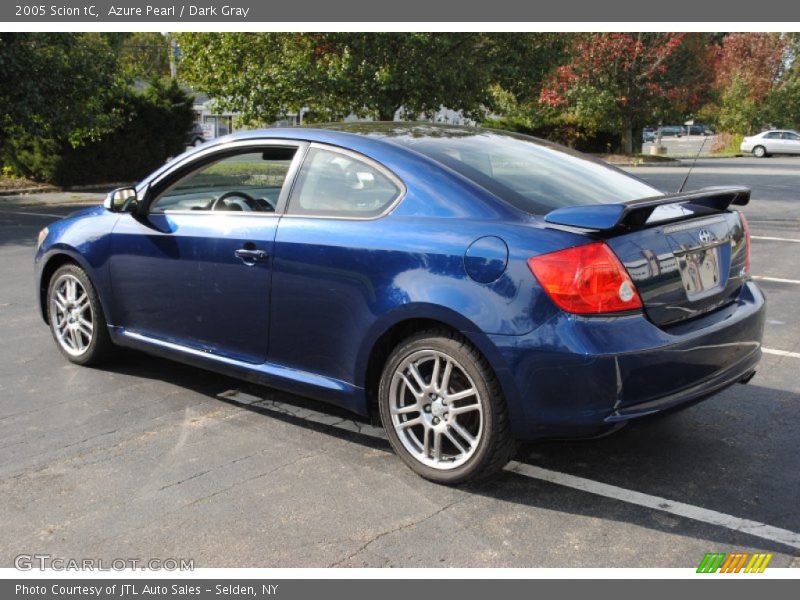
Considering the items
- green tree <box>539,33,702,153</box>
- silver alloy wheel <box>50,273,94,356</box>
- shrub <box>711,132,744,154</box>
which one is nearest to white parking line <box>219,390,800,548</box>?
silver alloy wheel <box>50,273,94,356</box>

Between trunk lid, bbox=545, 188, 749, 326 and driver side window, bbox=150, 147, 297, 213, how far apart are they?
1.64 m

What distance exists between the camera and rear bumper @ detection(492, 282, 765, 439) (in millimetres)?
3537

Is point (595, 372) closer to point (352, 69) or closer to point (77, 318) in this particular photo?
point (77, 318)

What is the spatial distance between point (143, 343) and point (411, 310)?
2.12 meters

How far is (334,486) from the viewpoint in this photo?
157 inches

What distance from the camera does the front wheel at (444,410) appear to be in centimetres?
379

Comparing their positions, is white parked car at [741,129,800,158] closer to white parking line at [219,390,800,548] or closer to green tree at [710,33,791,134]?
green tree at [710,33,791,134]

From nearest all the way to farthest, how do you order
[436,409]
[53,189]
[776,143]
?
[436,409] < [53,189] < [776,143]

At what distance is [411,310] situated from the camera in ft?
12.8

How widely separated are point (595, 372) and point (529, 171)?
4.25 feet

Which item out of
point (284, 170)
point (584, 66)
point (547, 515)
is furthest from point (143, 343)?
point (584, 66)

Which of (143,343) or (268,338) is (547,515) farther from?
(143,343)

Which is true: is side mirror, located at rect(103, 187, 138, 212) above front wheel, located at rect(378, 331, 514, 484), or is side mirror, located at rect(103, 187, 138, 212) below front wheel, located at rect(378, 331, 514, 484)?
above

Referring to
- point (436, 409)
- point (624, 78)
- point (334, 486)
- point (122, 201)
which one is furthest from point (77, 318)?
point (624, 78)
